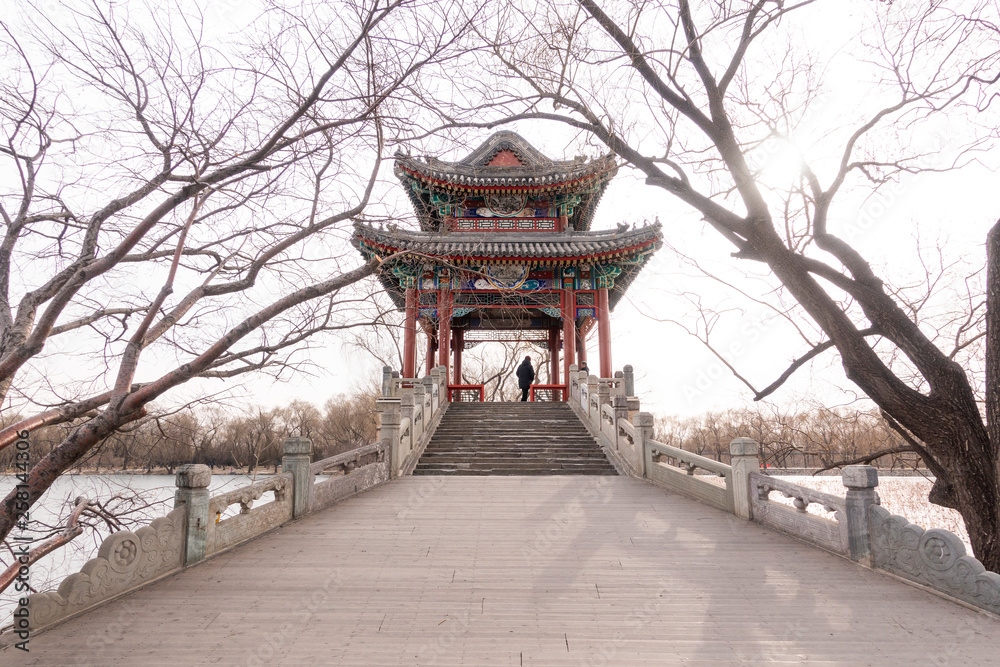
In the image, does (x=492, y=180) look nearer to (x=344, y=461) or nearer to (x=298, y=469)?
(x=344, y=461)

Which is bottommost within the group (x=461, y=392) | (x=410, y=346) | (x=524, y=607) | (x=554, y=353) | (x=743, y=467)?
(x=524, y=607)

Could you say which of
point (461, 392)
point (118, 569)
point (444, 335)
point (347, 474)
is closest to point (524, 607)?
point (118, 569)

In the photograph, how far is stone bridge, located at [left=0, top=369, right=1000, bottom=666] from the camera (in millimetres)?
2900

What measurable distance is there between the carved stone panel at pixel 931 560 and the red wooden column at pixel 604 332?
9903 millimetres

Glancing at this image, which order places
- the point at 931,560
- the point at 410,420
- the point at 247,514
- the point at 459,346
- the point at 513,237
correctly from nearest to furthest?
the point at 931,560 → the point at 247,514 → the point at 410,420 → the point at 513,237 → the point at 459,346

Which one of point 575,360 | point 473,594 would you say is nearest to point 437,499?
point 473,594

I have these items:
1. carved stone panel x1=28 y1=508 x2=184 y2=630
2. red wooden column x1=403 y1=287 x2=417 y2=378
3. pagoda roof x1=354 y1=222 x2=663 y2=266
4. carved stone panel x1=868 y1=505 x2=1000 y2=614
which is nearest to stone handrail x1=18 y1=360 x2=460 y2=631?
carved stone panel x1=28 y1=508 x2=184 y2=630

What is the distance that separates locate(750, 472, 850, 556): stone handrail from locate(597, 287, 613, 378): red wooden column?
27.0 ft

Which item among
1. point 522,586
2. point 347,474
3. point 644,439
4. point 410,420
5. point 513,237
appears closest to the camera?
point 522,586

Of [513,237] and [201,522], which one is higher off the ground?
[513,237]

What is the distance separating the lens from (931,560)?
3.77 m

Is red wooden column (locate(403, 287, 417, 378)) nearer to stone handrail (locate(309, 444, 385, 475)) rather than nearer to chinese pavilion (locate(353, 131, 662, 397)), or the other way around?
chinese pavilion (locate(353, 131, 662, 397))

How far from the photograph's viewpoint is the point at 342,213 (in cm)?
509

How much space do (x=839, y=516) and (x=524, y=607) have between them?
10.2ft
